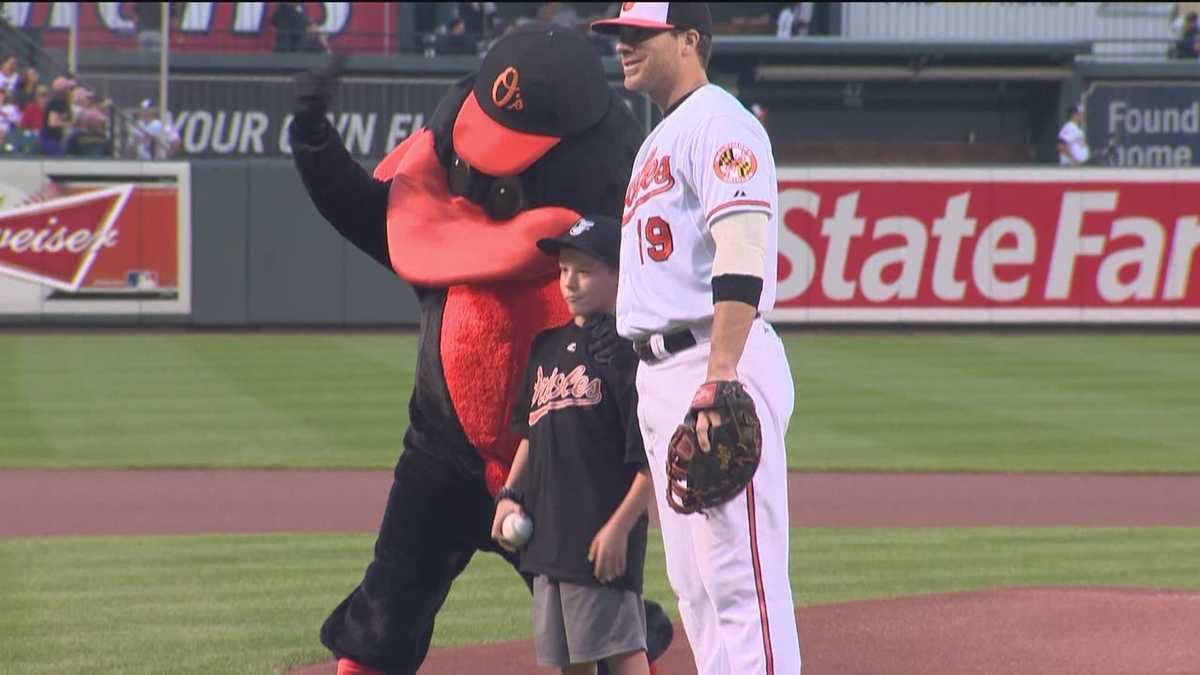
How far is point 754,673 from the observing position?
3865mm

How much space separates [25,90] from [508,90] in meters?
16.7

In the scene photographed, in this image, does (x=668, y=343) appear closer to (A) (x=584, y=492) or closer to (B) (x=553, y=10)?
(A) (x=584, y=492)

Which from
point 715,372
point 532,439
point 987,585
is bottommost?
point 987,585

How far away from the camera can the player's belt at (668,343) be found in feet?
13.2

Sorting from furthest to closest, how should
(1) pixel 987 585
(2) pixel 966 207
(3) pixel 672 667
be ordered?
(2) pixel 966 207 < (1) pixel 987 585 < (3) pixel 672 667

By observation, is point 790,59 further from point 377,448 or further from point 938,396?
point 377,448

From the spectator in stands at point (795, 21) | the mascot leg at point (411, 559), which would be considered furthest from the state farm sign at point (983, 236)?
the mascot leg at point (411, 559)

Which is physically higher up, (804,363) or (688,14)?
(688,14)

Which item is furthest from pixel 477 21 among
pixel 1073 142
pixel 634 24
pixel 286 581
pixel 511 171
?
pixel 634 24

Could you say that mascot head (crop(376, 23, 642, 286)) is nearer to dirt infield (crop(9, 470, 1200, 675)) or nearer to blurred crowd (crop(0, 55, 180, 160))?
dirt infield (crop(9, 470, 1200, 675))

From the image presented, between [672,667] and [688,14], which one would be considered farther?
[672,667]

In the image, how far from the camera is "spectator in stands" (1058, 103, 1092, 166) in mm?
23766

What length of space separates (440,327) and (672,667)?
1.54 meters

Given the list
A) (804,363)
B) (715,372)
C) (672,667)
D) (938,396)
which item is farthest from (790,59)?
(715,372)
